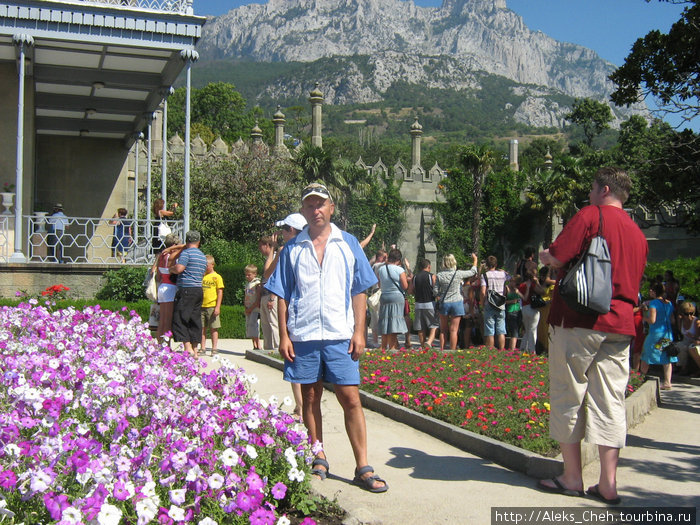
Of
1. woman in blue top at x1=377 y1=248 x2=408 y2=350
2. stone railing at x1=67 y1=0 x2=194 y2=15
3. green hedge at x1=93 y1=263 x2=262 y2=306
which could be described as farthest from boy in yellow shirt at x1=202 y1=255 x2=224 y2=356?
stone railing at x1=67 y1=0 x2=194 y2=15

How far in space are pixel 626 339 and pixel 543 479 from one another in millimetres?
1193

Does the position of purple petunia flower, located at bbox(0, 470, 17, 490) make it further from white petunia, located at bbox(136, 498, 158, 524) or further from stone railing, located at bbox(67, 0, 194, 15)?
stone railing, located at bbox(67, 0, 194, 15)

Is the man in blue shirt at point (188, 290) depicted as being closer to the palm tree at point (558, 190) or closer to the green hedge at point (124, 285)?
the green hedge at point (124, 285)

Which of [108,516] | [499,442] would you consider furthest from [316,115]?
[108,516]

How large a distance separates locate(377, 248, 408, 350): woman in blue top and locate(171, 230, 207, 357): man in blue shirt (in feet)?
11.1

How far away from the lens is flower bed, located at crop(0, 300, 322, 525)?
3.05m

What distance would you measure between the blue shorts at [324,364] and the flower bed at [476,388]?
1899 millimetres

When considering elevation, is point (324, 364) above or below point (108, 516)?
above

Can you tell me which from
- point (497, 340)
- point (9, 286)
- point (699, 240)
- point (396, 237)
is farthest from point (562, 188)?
point (9, 286)

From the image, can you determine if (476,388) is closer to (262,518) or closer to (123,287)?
(262,518)

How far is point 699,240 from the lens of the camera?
21922 millimetres

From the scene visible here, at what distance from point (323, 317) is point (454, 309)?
7.65 meters

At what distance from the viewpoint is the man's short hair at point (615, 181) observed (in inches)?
184

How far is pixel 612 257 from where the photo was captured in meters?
4.49
